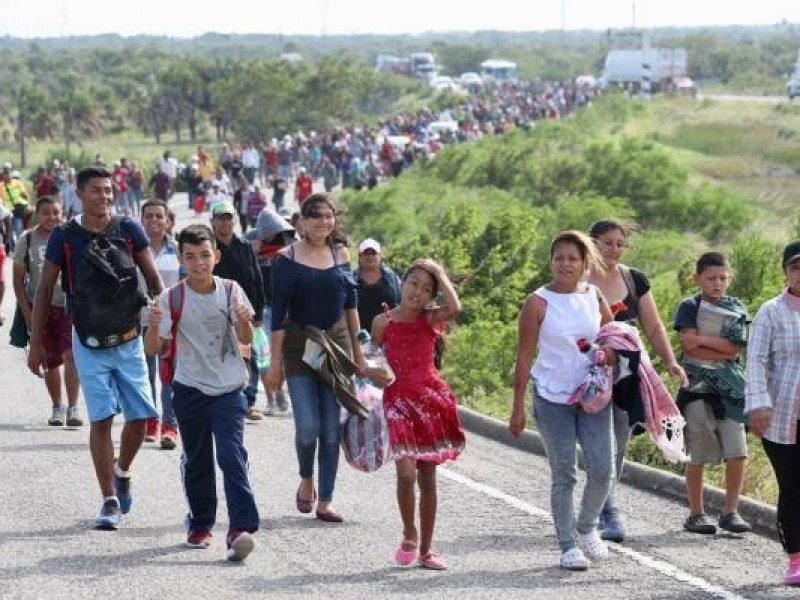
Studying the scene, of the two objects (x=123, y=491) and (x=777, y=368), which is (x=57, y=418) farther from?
(x=777, y=368)

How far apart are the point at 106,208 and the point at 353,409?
1687 millimetres

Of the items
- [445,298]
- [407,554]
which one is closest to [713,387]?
[445,298]

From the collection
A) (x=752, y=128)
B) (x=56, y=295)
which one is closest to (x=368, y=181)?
(x=752, y=128)

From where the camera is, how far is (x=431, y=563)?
9.40m

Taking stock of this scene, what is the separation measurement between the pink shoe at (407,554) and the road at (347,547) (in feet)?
0.29

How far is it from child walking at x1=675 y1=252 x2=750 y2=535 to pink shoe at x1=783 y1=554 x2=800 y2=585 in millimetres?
1262

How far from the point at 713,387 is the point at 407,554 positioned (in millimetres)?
2081

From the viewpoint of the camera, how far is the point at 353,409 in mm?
10242

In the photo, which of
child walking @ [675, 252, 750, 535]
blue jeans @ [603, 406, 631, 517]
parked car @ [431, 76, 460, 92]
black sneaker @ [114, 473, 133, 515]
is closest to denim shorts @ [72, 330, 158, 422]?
black sneaker @ [114, 473, 133, 515]

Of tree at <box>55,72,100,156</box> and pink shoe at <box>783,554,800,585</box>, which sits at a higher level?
pink shoe at <box>783,554,800,585</box>

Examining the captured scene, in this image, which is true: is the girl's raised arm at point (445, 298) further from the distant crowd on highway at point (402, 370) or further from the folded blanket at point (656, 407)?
the folded blanket at point (656, 407)

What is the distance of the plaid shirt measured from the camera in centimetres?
917

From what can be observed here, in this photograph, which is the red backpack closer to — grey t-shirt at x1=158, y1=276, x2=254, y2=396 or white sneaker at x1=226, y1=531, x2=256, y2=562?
grey t-shirt at x1=158, y1=276, x2=254, y2=396

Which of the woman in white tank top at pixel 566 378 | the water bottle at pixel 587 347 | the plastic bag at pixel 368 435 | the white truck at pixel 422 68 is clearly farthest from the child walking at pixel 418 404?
the white truck at pixel 422 68
